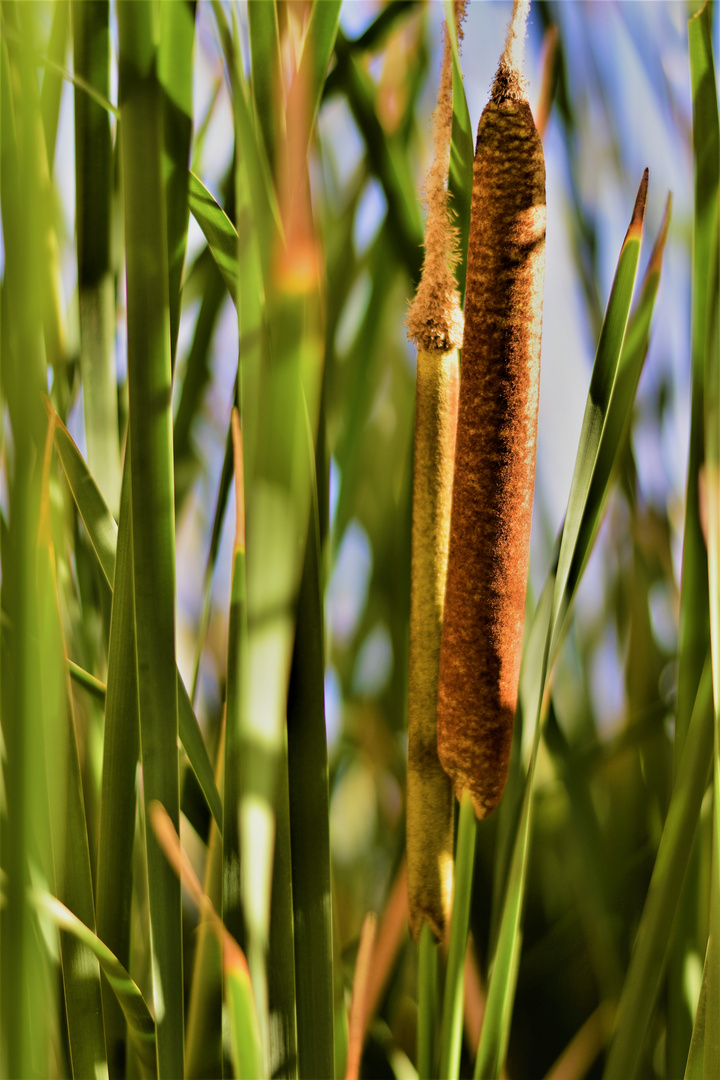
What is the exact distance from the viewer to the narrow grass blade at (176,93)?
8.5 inches

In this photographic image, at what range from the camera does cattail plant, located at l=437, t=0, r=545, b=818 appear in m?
0.24

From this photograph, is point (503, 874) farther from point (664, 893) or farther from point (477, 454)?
point (477, 454)

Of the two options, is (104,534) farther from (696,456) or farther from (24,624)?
(696,456)

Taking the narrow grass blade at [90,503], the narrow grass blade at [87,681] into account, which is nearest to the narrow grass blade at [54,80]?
the narrow grass blade at [90,503]

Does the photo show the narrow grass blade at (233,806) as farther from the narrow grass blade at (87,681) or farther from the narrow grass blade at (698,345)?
the narrow grass blade at (698,345)

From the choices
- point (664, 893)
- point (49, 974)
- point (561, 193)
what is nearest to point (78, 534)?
point (49, 974)

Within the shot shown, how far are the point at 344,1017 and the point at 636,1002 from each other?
168mm

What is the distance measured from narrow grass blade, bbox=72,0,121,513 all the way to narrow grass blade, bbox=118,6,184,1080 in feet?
0.31

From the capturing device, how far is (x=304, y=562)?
0.22 meters

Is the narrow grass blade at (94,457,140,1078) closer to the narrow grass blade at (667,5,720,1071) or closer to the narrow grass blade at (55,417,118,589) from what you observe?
the narrow grass blade at (55,417,118,589)

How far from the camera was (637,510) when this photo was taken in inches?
17.4

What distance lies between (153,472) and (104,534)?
0.27 feet

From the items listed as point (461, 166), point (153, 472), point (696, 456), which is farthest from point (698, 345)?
point (153, 472)

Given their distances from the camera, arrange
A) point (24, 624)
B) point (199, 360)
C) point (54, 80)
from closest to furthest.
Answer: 1. point (24, 624)
2. point (54, 80)
3. point (199, 360)
